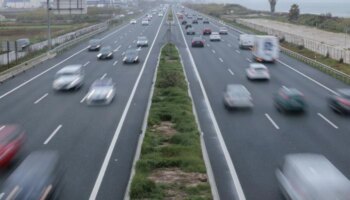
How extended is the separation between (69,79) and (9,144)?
18.0 meters

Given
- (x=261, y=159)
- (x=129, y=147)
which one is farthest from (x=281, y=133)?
(x=129, y=147)

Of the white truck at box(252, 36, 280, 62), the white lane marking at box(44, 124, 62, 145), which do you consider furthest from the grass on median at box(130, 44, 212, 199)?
the white truck at box(252, 36, 280, 62)

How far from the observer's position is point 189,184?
722 inches

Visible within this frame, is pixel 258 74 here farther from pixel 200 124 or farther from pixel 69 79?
pixel 200 124

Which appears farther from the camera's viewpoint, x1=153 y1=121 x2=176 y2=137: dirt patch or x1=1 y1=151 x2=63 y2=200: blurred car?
x1=153 y1=121 x2=176 y2=137: dirt patch

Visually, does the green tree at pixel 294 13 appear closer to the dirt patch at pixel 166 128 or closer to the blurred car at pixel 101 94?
the blurred car at pixel 101 94

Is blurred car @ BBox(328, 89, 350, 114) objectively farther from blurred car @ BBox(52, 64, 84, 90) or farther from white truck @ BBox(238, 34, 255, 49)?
white truck @ BBox(238, 34, 255, 49)

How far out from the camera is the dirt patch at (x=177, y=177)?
60.9 ft

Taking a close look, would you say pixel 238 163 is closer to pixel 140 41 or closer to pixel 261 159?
pixel 261 159

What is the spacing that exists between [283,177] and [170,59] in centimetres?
3855

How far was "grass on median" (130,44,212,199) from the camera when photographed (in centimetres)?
1753

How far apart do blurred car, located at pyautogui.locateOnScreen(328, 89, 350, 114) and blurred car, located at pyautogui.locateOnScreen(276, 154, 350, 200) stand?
1378 cm

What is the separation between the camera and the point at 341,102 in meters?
30.9

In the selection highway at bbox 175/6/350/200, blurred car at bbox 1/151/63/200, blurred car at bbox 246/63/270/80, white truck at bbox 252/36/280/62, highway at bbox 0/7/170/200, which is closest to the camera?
blurred car at bbox 1/151/63/200
